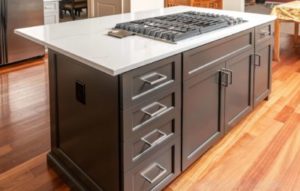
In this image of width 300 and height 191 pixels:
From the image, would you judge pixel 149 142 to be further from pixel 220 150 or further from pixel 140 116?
pixel 220 150

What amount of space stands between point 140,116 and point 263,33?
169 cm

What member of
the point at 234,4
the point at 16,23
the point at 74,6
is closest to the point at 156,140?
the point at 234,4

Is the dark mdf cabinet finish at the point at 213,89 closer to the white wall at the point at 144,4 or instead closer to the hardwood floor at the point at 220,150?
the hardwood floor at the point at 220,150

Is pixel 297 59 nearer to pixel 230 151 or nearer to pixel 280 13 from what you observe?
pixel 280 13

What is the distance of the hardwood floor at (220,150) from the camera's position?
211 centimetres

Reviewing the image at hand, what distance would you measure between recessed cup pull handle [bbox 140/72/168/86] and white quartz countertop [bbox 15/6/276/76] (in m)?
0.08

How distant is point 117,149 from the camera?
161 centimetres

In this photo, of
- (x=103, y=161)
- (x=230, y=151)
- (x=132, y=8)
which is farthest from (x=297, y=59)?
(x=103, y=161)

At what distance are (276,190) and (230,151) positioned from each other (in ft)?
1.62

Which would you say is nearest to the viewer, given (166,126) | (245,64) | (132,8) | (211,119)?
(166,126)

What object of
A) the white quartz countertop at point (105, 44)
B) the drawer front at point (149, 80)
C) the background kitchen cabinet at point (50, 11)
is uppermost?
the background kitchen cabinet at point (50, 11)

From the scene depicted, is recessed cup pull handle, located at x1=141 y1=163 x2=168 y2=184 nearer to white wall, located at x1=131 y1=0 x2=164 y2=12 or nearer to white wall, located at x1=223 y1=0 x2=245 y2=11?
white wall, located at x1=223 y1=0 x2=245 y2=11

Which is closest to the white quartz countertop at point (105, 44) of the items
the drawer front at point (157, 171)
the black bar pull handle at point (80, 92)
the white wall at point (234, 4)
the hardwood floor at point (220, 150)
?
the black bar pull handle at point (80, 92)

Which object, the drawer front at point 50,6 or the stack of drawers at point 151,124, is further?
the drawer front at point 50,6
